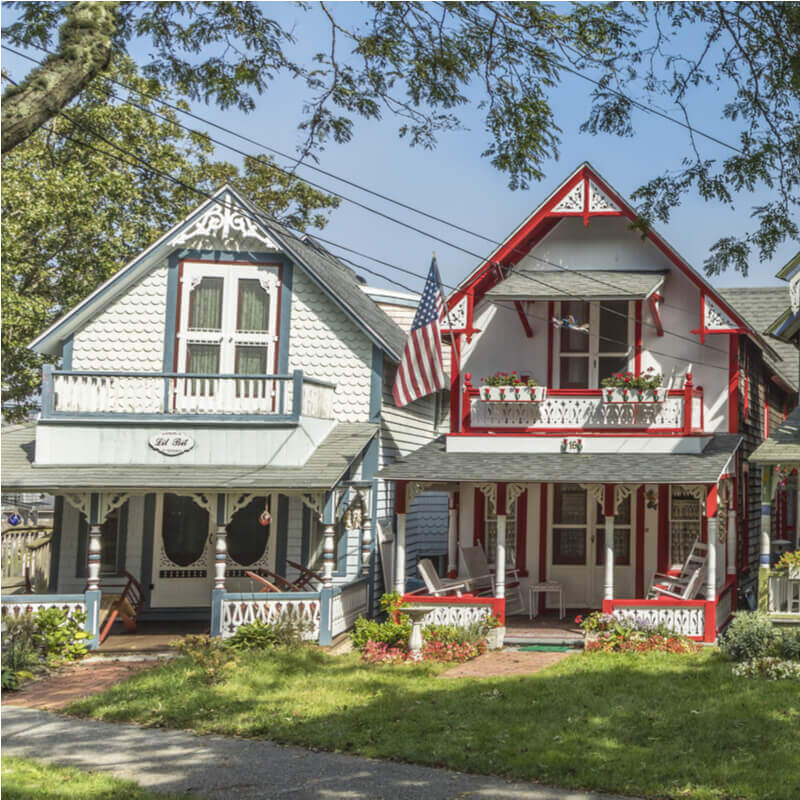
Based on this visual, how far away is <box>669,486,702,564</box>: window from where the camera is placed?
18.6 m

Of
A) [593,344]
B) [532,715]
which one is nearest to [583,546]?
[593,344]

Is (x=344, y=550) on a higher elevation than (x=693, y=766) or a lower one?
higher

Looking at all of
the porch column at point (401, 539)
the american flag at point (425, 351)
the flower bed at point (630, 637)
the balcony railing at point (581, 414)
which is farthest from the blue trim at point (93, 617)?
the flower bed at point (630, 637)

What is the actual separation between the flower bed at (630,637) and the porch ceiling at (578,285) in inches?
223

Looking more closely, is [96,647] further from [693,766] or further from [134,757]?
[693,766]

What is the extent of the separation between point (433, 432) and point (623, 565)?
6.04 m

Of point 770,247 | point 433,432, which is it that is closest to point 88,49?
point 770,247

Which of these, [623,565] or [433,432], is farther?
[433,432]

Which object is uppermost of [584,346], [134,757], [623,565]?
[584,346]

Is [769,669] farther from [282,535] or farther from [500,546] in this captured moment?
[282,535]

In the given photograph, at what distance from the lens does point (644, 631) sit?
15.6 metres

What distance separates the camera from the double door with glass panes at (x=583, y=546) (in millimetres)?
18828

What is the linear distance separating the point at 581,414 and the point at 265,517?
20.0 ft

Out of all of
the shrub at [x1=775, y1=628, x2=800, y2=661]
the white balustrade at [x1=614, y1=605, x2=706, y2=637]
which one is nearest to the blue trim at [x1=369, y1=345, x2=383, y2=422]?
the white balustrade at [x1=614, y1=605, x2=706, y2=637]
